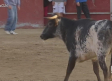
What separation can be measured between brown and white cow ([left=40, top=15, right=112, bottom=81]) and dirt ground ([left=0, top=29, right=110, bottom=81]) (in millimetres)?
788

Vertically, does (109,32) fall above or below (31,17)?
above

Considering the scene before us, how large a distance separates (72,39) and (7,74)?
171 centimetres

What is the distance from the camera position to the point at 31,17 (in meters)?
15.8

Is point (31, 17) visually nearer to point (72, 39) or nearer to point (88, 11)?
point (88, 11)

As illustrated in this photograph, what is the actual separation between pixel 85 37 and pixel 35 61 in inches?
110

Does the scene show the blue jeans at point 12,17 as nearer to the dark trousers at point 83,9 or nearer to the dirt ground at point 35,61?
the dirt ground at point 35,61

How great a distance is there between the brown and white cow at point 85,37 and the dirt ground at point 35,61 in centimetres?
79

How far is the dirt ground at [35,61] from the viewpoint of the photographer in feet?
25.0

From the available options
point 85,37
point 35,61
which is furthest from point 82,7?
point 85,37

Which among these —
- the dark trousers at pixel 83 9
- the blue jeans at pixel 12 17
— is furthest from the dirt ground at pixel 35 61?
→ the dark trousers at pixel 83 9

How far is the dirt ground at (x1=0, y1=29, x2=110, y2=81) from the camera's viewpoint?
25.0ft

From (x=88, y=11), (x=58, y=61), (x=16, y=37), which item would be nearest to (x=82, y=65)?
(x=58, y=61)

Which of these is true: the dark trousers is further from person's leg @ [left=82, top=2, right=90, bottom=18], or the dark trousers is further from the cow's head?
the cow's head

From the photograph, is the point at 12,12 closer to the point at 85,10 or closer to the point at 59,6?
the point at 59,6
